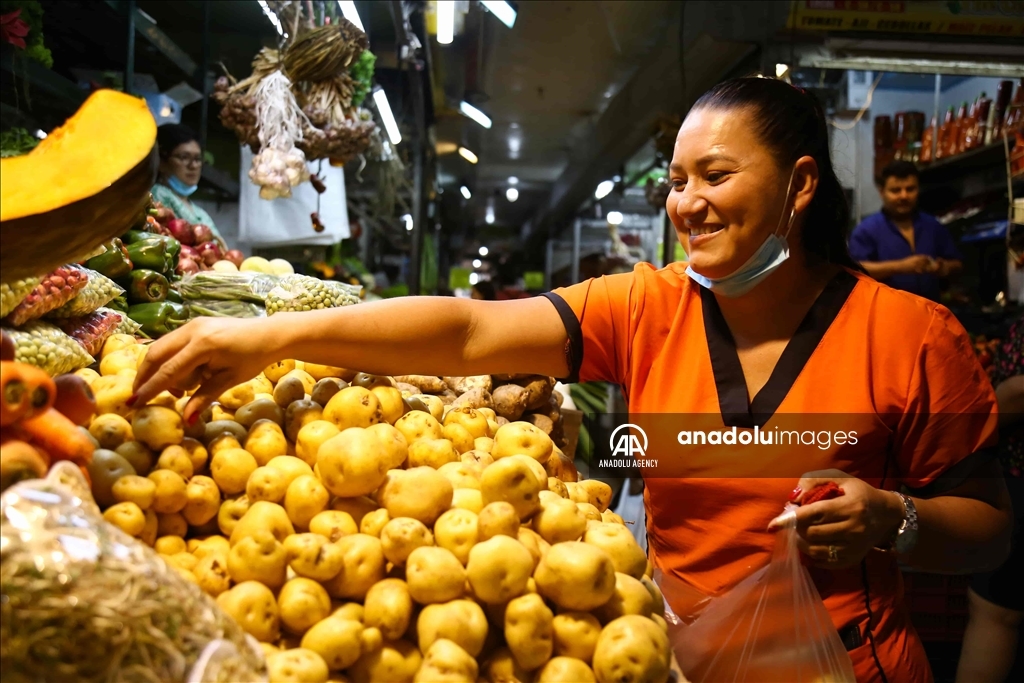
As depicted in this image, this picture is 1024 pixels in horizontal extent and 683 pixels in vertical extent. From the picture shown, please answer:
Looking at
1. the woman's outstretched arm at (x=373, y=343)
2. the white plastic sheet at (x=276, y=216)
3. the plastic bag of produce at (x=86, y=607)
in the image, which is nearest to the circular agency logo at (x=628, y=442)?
the woman's outstretched arm at (x=373, y=343)

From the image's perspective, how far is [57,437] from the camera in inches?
41.8

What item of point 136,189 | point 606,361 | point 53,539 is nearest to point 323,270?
point 606,361

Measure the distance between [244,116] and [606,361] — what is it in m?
3.16

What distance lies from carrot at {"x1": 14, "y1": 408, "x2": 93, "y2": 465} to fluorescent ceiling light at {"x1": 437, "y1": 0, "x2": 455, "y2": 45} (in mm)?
3848

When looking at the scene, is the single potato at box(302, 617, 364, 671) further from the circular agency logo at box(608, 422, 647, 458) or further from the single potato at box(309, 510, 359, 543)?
the circular agency logo at box(608, 422, 647, 458)

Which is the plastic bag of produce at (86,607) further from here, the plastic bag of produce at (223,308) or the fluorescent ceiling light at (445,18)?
the fluorescent ceiling light at (445,18)

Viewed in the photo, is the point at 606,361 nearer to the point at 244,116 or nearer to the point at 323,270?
the point at 244,116

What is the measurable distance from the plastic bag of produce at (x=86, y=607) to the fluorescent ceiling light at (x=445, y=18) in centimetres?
404

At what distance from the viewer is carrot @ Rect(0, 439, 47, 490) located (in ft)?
Result: 3.11

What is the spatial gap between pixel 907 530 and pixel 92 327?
2115mm

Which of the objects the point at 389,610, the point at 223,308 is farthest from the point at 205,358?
the point at 223,308

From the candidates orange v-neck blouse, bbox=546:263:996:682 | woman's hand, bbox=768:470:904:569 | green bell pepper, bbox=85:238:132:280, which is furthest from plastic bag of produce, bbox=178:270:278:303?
woman's hand, bbox=768:470:904:569

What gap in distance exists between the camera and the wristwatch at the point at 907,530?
156cm

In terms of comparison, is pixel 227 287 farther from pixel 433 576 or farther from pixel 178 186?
pixel 433 576
